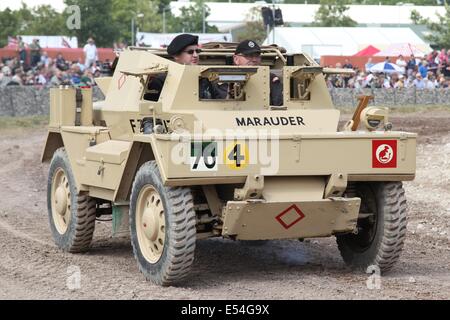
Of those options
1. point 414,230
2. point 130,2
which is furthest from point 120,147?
point 130,2

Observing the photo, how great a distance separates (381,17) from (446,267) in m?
73.0

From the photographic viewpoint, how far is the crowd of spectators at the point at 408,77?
→ 33719mm

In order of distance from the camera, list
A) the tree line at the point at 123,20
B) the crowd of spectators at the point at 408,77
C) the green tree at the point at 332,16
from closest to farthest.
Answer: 1. the crowd of spectators at the point at 408,77
2. the tree line at the point at 123,20
3. the green tree at the point at 332,16

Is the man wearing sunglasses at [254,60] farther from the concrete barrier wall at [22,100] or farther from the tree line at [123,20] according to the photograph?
the tree line at [123,20]

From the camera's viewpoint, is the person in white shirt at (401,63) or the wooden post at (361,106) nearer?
the wooden post at (361,106)

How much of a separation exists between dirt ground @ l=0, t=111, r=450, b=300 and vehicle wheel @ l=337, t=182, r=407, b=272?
203mm

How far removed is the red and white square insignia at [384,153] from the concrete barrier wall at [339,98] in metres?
18.2

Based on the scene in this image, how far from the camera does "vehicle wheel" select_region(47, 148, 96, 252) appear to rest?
36.7 feet

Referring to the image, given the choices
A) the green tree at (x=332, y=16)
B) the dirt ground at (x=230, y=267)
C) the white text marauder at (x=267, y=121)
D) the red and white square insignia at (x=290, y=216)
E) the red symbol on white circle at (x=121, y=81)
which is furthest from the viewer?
the green tree at (x=332, y=16)

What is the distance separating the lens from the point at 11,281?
9398 millimetres

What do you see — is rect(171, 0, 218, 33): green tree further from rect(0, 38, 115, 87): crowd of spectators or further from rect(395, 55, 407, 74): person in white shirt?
rect(0, 38, 115, 87): crowd of spectators

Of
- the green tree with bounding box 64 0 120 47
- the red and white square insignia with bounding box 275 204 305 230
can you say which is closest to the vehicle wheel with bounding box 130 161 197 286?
the red and white square insignia with bounding box 275 204 305 230

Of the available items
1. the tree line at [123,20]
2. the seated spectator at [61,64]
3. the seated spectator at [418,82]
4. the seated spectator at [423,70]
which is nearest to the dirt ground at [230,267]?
the seated spectator at [61,64]
